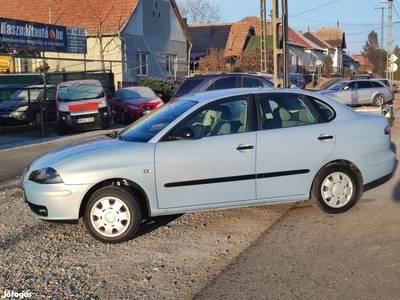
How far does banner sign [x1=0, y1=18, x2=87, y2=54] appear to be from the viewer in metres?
23.0

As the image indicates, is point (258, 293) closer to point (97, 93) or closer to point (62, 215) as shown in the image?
point (62, 215)

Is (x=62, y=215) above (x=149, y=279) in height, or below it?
above

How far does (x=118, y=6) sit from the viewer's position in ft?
103

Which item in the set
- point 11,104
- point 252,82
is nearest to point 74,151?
point 252,82

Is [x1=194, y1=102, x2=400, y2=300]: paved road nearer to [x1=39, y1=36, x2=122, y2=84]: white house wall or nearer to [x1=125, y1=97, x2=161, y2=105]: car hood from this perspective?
[x1=125, y1=97, x2=161, y2=105]: car hood

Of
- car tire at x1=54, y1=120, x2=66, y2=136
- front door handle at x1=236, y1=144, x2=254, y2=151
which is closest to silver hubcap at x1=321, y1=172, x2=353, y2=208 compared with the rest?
front door handle at x1=236, y1=144, x2=254, y2=151

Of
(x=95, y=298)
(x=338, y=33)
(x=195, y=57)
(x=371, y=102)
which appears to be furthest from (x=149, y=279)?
(x=338, y=33)

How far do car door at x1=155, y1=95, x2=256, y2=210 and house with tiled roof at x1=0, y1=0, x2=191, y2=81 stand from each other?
72.7 ft

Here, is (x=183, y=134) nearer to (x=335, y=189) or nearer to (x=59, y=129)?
(x=335, y=189)

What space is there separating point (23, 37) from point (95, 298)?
837 inches

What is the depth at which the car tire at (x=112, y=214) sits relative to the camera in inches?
228

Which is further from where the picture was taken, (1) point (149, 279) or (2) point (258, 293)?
(1) point (149, 279)

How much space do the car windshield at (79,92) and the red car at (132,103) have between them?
2.21 metres

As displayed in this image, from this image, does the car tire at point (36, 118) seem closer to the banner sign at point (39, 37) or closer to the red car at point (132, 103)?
the red car at point (132, 103)
